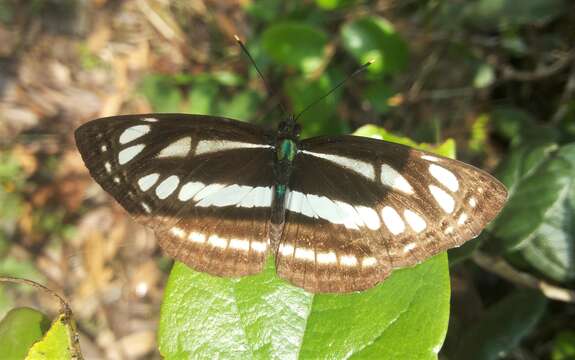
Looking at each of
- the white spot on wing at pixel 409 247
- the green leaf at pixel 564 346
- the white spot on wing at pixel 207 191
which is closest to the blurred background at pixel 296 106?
the green leaf at pixel 564 346

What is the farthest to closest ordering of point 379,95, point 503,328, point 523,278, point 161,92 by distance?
point 161,92 < point 379,95 < point 523,278 < point 503,328

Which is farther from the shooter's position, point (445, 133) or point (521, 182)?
point (445, 133)

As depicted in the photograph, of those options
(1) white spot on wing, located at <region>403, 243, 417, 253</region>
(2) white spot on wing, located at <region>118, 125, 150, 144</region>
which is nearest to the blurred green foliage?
(1) white spot on wing, located at <region>403, 243, 417, 253</region>

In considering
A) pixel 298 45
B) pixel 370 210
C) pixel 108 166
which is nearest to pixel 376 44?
pixel 298 45

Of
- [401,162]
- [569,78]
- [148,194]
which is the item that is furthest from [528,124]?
[148,194]

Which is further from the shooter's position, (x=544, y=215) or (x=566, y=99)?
(x=566, y=99)

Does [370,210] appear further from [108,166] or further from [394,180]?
[108,166]

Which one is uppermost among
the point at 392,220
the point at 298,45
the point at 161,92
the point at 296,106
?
the point at 161,92

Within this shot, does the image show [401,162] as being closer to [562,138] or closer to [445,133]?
[562,138]
